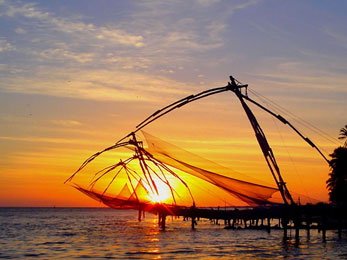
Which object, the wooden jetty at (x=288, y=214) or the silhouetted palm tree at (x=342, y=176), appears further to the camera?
the silhouetted palm tree at (x=342, y=176)

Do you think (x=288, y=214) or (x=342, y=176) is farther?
(x=342, y=176)

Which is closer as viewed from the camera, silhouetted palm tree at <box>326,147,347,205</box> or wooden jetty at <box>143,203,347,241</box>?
wooden jetty at <box>143,203,347,241</box>

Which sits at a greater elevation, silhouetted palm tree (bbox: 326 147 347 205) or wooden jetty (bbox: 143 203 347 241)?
silhouetted palm tree (bbox: 326 147 347 205)

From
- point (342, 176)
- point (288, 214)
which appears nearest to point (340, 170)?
point (342, 176)

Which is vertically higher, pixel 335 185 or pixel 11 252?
pixel 335 185

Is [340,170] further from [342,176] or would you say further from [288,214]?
[288,214]

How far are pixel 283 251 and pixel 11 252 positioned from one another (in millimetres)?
14573

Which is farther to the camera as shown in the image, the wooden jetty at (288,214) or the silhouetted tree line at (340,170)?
the silhouetted tree line at (340,170)

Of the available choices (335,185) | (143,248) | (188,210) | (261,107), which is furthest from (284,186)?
(335,185)

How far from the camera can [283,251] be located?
82.8ft

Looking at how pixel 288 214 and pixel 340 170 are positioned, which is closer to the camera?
pixel 288 214

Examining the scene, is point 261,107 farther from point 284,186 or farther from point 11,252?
point 11,252

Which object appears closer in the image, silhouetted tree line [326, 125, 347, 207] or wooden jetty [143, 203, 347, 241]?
wooden jetty [143, 203, 347, 241]

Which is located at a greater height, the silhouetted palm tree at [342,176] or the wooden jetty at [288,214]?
the silhouetted palm tree at [342,176]
